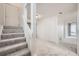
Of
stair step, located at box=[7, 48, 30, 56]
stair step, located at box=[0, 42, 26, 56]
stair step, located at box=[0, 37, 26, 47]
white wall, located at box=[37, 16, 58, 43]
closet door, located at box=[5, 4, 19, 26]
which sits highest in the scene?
closet door, located at box=[5, 4, 19, 26]

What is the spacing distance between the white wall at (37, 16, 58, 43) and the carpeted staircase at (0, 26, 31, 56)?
0.23m

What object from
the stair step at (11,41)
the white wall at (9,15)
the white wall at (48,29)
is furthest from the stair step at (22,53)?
the white wall at (9,15)

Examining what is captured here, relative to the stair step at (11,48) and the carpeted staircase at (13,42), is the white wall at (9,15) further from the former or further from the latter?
the stair step at (11,48)

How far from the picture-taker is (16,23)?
1.28 m

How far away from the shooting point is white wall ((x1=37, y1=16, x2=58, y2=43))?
1.29 meters

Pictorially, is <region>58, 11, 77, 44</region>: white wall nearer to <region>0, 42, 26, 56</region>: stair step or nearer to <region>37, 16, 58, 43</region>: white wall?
<region>37, 16, 58, 43</region>: white wall

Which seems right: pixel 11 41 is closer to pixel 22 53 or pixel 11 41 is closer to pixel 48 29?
pixel 22 53

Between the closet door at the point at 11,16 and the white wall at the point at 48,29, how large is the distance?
11.5 inches

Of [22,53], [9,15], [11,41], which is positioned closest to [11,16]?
[9,15]

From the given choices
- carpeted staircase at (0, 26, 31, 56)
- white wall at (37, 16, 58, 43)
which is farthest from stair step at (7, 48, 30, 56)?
white wall at (37, 16, 58, 43)

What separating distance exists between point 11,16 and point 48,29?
0.49 meters

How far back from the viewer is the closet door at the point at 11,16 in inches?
49.1

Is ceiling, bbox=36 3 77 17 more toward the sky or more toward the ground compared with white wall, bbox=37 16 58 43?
more toward the sky

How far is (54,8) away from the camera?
4.18 ft
